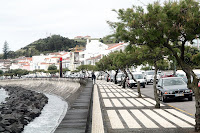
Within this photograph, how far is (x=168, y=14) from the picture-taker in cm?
1092

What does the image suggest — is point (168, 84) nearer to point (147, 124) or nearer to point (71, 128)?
point (147, 124)

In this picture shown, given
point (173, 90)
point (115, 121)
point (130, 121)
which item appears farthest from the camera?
point (173, 90)

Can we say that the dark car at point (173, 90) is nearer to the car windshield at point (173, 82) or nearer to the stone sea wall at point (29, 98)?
the car windshield at point (173, 82)

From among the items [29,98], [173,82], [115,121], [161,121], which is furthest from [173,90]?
[29,98]

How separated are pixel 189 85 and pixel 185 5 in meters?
2.74

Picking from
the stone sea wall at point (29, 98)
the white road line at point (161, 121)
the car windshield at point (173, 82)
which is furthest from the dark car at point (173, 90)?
the stone sea wall at point (29, 98)

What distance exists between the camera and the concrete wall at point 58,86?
42.7 m

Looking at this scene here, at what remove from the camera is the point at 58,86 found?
6256 centimetres

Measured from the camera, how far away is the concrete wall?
140ft

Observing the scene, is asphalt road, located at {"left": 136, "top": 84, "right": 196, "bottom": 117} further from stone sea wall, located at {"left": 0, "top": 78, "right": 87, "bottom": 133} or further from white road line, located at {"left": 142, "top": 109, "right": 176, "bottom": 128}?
stone sea wall, located at {"left": 0, "top": 78, "right": 87, "bottom": 133}

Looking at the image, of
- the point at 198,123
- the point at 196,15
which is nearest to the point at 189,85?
the point at 198,123

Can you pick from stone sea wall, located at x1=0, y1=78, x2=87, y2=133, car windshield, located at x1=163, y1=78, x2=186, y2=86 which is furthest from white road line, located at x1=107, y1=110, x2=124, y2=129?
car windshield, located at x1=163, y1=78, x2=186, y2=86

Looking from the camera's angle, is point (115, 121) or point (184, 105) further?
point (184, 105)

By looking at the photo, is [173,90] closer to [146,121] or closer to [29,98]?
[146,121]
